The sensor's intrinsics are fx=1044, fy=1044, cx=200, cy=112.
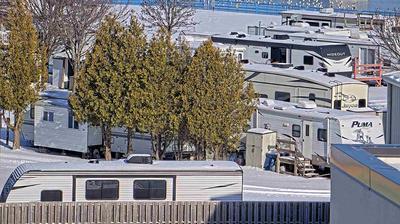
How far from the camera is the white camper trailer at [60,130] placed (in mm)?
18797

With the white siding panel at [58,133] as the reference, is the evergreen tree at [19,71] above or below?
above

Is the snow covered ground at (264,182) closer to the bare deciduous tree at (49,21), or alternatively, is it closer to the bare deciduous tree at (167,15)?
Result: the bare deciduous tree at (49,21)

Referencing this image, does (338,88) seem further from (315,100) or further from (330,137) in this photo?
(330,137)

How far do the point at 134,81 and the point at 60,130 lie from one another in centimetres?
210

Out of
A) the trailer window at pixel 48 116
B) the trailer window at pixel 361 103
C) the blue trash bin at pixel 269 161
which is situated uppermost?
the trailer window at pixel 361 103

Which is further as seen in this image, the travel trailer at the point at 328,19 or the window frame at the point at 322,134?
the travel trailer at the point at 328,19

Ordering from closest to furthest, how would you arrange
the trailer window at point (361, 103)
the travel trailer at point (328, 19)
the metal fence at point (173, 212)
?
the metal fence at point (173, 212) < the trailer window at point (361, 103) < the travel trailer at point (328, 19)

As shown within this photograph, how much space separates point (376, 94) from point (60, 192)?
13.2m

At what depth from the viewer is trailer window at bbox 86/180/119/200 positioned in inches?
504

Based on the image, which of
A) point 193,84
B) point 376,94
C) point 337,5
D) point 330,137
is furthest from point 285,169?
point 337,5

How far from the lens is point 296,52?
86.1 feet

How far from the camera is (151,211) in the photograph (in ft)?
39.1

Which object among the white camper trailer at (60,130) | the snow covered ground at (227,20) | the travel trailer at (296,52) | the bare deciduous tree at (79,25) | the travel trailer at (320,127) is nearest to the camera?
the travel trailer at (320,127)

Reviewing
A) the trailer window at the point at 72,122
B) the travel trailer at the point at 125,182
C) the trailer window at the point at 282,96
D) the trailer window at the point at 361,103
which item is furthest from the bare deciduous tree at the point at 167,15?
the travel trailer at the point at 125,182
